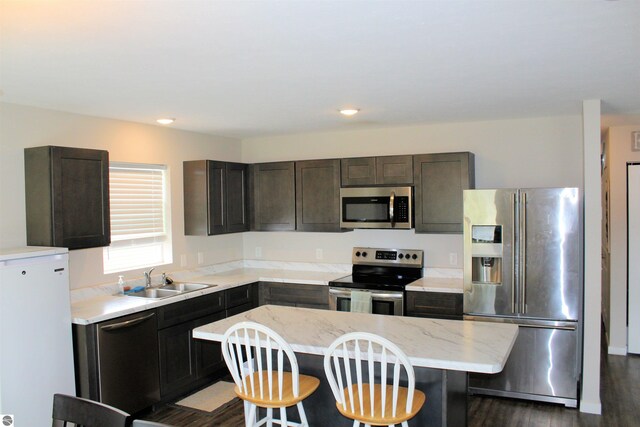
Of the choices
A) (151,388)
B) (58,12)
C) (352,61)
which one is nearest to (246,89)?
(352,61)

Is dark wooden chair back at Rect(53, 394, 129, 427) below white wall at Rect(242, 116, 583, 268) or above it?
below

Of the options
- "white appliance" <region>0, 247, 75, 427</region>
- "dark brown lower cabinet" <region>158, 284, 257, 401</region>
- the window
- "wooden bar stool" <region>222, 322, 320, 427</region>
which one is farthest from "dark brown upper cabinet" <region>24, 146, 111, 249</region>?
"wooden bar stool" <region>222, 322, 320, 427</region>

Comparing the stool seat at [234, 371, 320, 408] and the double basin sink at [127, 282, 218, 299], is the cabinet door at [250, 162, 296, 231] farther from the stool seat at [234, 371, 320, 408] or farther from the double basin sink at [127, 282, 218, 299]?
the stool seat at [234, 371, 320, 408]

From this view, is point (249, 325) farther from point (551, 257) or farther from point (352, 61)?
point (551, 257)

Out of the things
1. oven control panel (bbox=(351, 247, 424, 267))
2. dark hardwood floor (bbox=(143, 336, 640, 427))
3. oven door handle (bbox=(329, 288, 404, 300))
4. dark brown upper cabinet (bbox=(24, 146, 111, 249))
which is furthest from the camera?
oven control panel (bbox=(351, 247, 424, 267))

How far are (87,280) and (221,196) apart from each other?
1548 mm

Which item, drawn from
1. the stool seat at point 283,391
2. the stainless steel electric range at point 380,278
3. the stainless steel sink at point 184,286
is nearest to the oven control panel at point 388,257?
the stainless steel electric range at point 380,278

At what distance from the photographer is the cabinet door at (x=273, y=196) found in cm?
539

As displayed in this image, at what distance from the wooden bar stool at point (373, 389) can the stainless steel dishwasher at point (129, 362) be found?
187cm

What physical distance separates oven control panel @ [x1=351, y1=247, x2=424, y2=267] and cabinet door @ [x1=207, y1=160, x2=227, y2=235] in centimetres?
142

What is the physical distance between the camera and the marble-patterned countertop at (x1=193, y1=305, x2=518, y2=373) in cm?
239

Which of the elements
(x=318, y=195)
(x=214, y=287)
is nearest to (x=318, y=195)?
(x=318, y=195)

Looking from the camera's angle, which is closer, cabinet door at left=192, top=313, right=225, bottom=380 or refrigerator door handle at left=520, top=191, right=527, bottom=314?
refrigerator door handle at left=520, top=191, right=527, bottom=314

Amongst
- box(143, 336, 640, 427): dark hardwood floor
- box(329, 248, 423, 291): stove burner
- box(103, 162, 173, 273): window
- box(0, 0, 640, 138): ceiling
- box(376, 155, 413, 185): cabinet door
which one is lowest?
box(143, 336, 640, 427): dark hardwood floor
